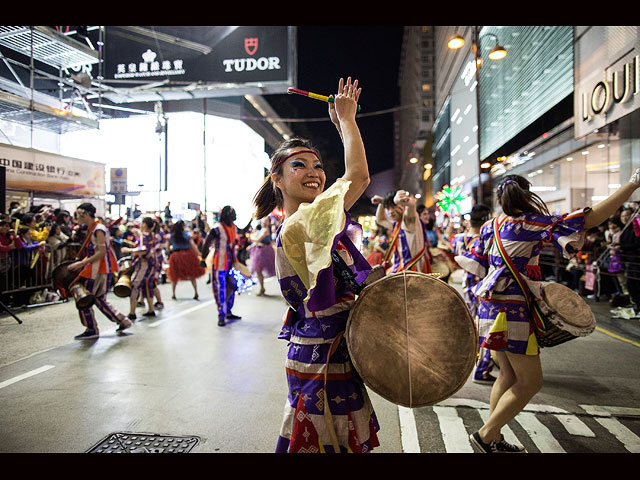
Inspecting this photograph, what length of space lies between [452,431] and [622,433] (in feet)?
4.40

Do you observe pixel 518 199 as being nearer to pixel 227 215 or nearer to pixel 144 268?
pixel 227 215

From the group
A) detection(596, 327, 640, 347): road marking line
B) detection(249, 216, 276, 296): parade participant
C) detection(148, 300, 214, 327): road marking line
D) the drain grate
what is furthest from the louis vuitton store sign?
detection(148, 300, 214, 327): road marking line

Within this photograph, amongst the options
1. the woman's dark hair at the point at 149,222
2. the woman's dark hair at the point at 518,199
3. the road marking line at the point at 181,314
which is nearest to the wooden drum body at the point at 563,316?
the woman's dark hair at the point at 518,199

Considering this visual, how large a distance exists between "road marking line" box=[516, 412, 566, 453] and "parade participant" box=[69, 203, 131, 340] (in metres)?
5.91

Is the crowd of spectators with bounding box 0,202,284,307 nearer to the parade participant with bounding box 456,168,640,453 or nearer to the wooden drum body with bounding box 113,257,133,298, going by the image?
the wooden drum body with bounding box 113,257,133,298

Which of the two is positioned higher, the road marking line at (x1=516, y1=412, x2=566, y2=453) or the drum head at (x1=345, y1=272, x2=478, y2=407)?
the drum head at (x1=345, y1=272, x2=478, y2=407)

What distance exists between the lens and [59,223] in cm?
1137

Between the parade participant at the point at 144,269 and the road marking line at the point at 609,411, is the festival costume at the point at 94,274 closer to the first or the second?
the parade participant at the point at 144,269

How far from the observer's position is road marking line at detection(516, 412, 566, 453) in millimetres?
3047

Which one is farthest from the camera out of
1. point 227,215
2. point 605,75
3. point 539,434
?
point 605,75

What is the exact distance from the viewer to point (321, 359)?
5.75ft

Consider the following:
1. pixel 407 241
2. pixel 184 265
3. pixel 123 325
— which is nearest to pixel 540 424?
pixel 407 241
